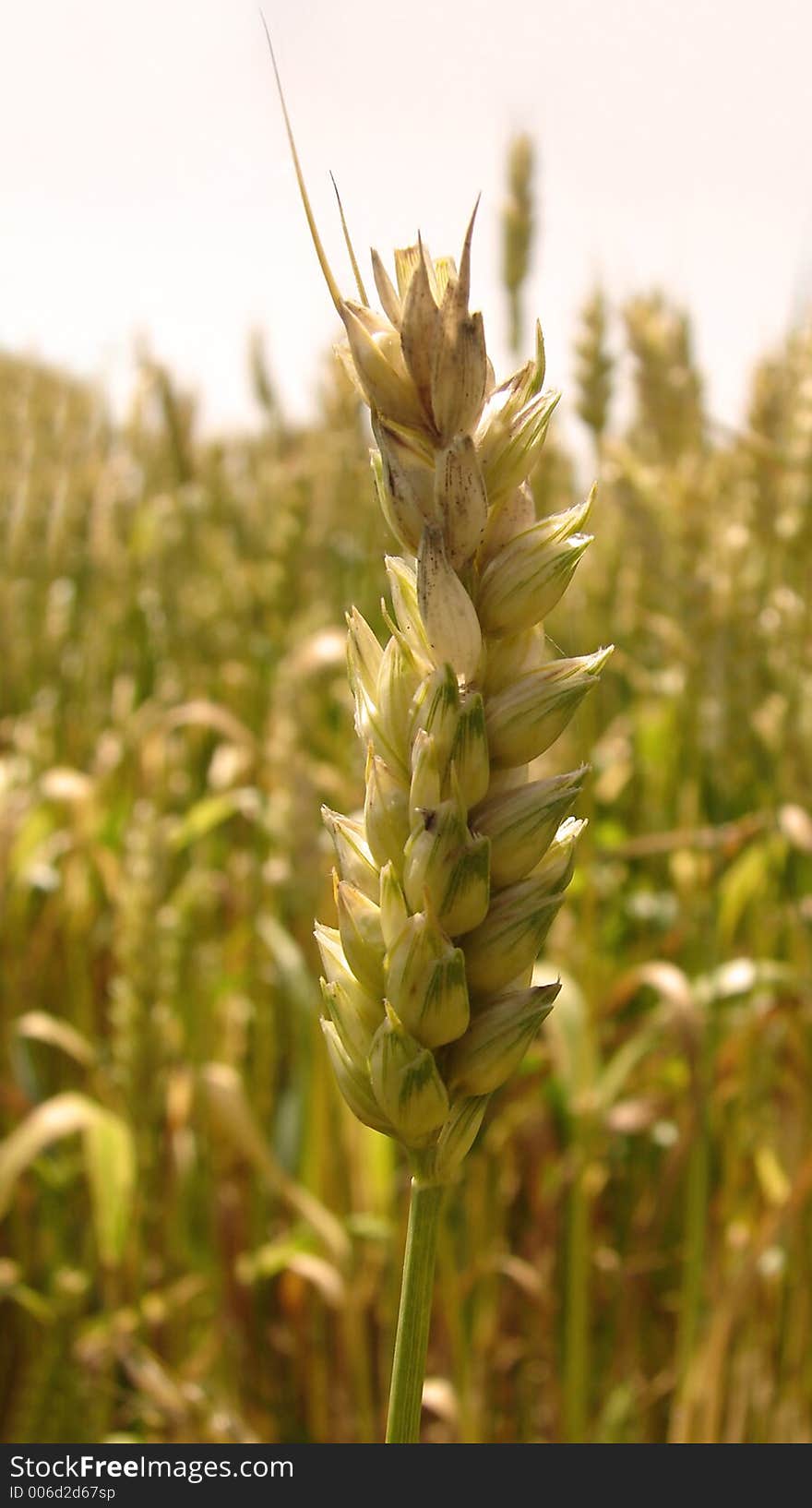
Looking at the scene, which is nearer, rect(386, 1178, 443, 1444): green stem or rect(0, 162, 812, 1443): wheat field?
rect(386, 1178, 443, 1444): green stem

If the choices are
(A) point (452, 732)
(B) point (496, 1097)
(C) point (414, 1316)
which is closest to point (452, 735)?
(A) point (452, 732)

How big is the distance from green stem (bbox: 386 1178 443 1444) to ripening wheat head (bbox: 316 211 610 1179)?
0.02 meters

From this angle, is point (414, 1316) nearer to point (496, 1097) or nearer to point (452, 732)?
point (452, 732)

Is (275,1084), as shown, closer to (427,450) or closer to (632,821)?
(632,821)

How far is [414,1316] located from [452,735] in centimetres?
23

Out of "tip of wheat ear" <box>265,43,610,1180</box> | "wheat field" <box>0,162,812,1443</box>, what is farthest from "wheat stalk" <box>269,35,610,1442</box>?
"wheat field" <box>0,162,812,1443</box>

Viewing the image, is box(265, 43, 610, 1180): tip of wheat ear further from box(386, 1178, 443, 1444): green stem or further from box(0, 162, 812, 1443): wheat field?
box(0, 162, 812, 1443): wheat field

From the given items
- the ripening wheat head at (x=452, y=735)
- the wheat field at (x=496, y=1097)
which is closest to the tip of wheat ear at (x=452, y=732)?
the ripening wheat head at (x=452, y=735)

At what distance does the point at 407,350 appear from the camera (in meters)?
0.48

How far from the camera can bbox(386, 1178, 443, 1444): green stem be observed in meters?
0.45

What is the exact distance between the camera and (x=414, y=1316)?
46cm

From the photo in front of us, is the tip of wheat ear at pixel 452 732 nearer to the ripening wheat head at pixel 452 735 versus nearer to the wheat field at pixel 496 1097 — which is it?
the ripening wheat head at pixel 452 735

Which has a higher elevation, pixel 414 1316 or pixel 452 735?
pixel 452 735
